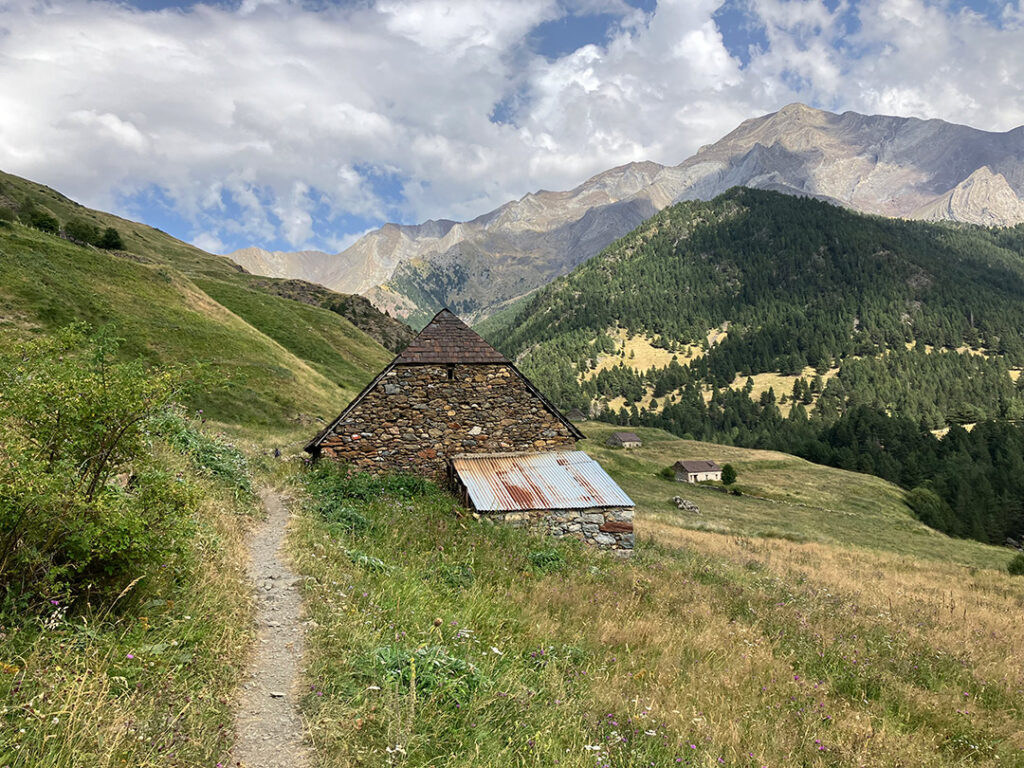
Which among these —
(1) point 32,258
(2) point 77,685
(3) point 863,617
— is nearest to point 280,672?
(2) point 77,685

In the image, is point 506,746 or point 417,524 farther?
point 417,524

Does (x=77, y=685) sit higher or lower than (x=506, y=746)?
higher

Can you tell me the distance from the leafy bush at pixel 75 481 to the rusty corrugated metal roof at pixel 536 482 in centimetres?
971

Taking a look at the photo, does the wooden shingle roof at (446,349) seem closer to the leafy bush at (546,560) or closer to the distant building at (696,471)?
the leafy bush at (546,560)

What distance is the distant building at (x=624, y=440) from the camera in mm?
114375

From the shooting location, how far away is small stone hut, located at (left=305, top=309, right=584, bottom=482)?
17375mm

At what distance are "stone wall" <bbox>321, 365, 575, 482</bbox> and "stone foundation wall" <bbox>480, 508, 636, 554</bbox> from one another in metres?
3.84

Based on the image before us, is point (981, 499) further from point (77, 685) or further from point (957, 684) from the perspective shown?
point (77, 685)

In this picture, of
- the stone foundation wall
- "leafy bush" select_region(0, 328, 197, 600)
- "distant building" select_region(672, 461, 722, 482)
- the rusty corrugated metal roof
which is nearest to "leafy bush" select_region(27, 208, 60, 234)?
the rusty corrugated metal roof

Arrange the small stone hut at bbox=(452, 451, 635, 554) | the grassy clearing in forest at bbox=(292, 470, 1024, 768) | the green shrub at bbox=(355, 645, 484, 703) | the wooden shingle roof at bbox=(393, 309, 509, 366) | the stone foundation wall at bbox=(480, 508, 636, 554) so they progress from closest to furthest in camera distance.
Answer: the grassy clearing in forest at bbox=(292, 470, 1024, 768), the green shrub at bbox=(355, 645, 484, 703), the stone foundation wall at bbox=(480, 508, 636, 554), the small stone hut at bbox=(452, 451, 635, 554), the wooden shingle roof at bbox=(393, 309, 509, 366)

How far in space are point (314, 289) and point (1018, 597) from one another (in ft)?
403

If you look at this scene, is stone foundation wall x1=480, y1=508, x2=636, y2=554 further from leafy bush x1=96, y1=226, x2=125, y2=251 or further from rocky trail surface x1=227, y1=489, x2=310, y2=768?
leafy bush x1=96, y1=226, x2=125, y2=251

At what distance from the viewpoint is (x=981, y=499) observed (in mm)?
91188

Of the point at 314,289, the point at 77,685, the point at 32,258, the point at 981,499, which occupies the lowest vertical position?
the point at 981,499
